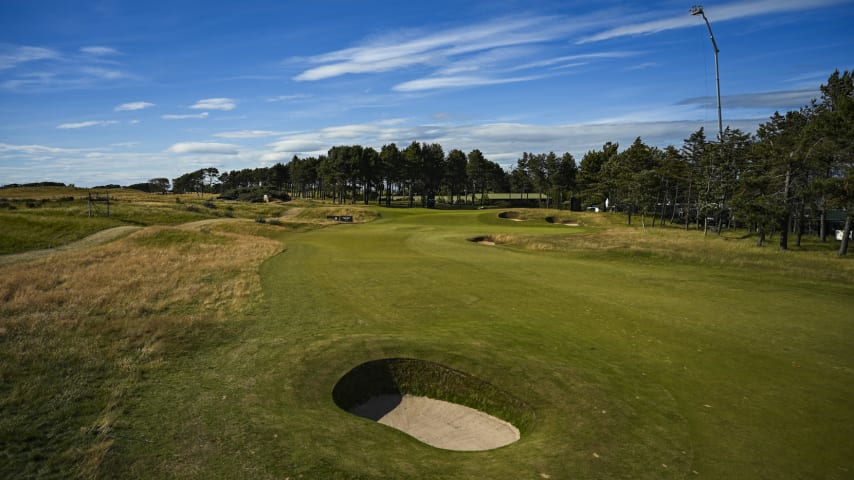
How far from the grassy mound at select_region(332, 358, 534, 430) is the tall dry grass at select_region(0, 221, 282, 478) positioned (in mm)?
5238

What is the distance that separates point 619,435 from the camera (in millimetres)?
8891

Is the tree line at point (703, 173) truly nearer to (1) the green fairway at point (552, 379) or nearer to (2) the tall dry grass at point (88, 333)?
(1) the green fairway at point (552, 379)

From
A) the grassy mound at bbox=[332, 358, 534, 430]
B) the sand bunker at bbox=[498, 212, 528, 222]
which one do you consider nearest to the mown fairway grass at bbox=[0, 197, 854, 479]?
the grassy mound at bbox=[332, 358, 534, 430]

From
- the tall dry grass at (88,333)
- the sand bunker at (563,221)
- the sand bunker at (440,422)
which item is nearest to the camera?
the tall dry grass at (88,333)

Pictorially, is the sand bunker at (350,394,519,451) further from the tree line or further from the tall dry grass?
the tree line

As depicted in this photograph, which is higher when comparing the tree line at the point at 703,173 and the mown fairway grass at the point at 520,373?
the tree line at the point at 703,173

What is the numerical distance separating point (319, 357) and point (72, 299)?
43.0 ft

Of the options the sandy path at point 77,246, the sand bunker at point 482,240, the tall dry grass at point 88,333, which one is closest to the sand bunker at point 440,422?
the tall dry grass at point 88,333

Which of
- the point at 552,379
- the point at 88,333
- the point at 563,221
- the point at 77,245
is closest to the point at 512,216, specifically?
the point at 563,221

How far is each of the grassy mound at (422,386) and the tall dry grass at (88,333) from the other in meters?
5.24

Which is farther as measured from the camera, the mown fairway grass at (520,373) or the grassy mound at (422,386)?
the grassy mound at (422,386)

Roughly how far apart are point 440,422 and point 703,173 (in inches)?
2638

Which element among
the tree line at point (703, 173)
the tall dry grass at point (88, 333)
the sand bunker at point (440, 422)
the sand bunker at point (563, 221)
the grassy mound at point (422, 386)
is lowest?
the sand bunker at point (440, 422)

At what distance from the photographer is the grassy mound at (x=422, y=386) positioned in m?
11.4
